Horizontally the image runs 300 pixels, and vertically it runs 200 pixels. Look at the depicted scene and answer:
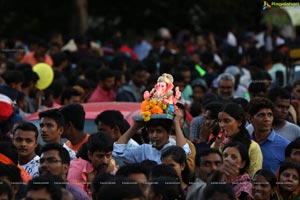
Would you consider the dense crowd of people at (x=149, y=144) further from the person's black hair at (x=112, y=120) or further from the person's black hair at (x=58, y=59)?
the person's black hair at (x=58, y=59)

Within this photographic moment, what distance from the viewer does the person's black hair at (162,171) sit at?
408 inches

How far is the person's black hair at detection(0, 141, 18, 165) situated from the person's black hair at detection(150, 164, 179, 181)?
140 cm

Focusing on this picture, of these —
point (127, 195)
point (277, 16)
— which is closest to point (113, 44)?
point (277, 16)

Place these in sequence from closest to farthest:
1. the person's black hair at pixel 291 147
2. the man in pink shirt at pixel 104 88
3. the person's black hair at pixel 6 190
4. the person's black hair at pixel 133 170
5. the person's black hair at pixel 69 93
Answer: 1. the person's black hair at pixel 6 190
2. the person's black hair at pixel 133 170
3. the person's black hair at pixel 291 147
4. the person's black hair at pixel 69 93
5. the man in pink shirt at pixel 104 88


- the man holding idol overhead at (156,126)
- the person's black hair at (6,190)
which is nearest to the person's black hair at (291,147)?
the man holding idol overhead at (156,126)

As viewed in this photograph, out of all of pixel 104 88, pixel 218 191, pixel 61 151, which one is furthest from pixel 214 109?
pixel 104 88

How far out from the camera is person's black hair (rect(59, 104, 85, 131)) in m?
12.8

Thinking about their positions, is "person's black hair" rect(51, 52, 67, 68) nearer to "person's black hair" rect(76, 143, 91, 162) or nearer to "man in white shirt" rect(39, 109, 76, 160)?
"man in white shirt" rect(39, 109, 76, 160)

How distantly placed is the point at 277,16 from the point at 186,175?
15.2m

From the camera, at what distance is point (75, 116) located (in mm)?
12859

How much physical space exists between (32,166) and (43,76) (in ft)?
22.6

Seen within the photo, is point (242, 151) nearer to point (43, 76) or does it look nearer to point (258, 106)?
point (258, 106)

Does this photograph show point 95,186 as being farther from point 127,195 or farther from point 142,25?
point 142,25

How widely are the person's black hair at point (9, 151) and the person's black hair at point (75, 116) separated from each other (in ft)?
5.13
